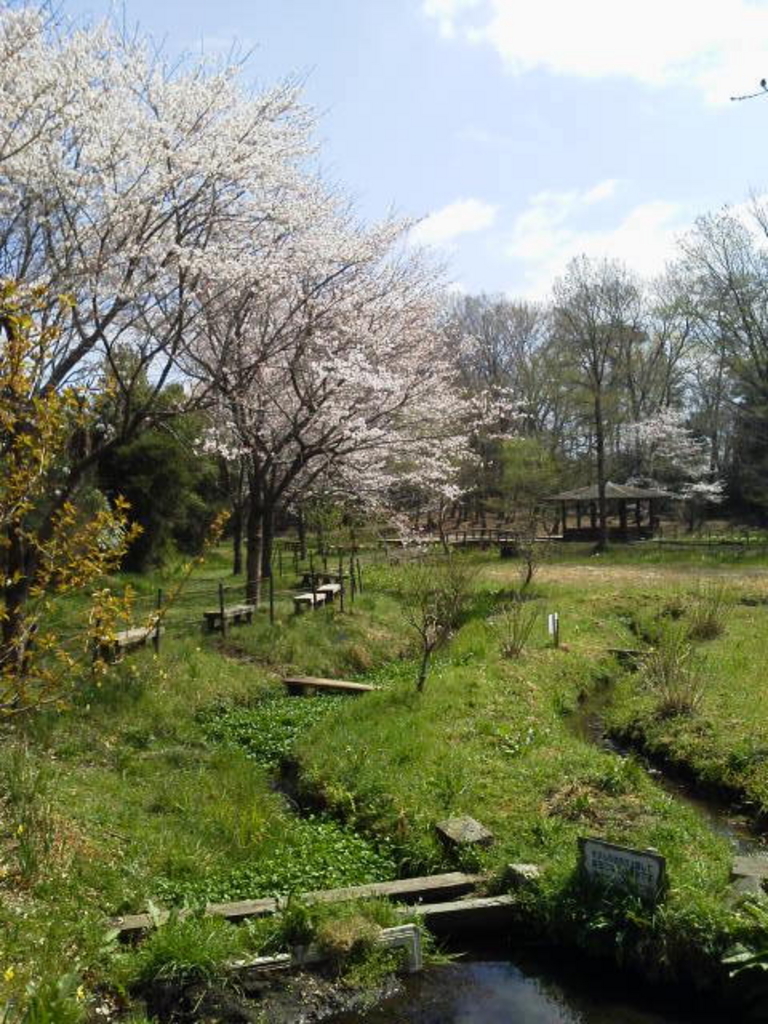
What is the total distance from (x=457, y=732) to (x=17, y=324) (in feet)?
22.1

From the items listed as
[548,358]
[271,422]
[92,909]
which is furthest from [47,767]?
[548,358]

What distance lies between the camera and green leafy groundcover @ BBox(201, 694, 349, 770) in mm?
9805

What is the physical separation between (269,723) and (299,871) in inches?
164

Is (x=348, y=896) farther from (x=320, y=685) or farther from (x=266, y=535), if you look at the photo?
(x=266, y=535)

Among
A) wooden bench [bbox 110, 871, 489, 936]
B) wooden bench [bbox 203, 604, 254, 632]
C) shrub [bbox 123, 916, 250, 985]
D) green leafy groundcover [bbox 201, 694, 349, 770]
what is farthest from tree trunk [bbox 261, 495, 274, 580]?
shrub [bbox 123, 916, 250, 985]

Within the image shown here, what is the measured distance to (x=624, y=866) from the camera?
18.3 ft

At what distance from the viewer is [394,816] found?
7.45 m

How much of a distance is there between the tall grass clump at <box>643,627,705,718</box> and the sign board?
509 centimetres

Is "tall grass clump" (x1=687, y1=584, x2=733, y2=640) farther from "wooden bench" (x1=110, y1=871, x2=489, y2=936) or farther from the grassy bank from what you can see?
"wooden bench" (x1=110, y1=871, x2=489, y2=936)

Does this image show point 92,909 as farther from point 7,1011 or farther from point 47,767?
point 47,767

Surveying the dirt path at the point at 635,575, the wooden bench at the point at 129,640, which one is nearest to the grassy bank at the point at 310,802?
the wooden bench at the point at 129,640

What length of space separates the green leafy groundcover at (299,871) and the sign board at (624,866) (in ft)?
5.56

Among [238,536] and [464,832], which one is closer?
[464,832]


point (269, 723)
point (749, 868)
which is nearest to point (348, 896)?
point (749, 868)
